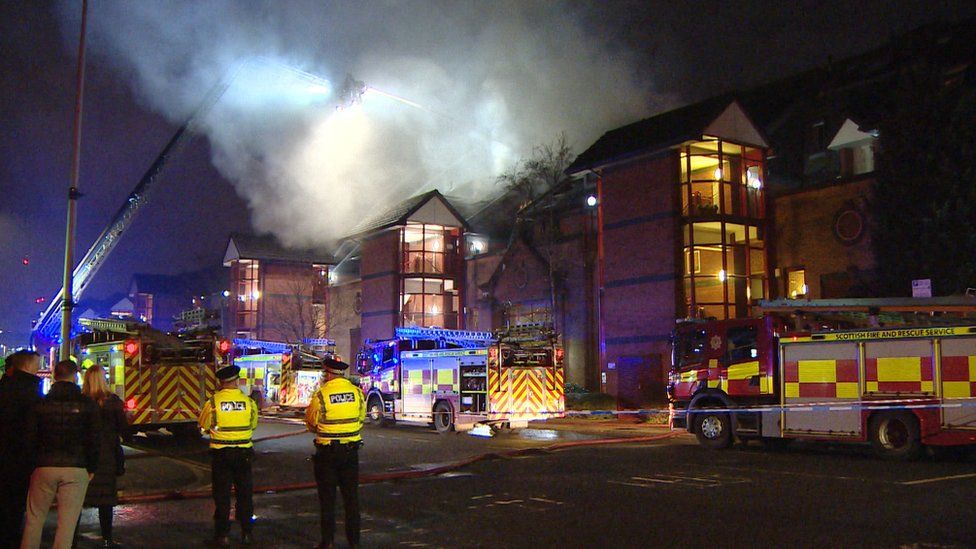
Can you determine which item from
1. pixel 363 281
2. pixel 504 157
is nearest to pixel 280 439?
pixel 363 281

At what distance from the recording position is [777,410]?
1474 cm

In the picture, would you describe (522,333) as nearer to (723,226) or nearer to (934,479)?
(934,479)

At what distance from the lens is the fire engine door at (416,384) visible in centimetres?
2125

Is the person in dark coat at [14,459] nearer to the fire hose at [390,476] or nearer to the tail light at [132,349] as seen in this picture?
the fire hose at [390,476]

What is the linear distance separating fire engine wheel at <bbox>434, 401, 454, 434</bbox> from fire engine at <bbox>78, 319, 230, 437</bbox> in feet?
18.4

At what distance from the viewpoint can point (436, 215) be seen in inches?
1575

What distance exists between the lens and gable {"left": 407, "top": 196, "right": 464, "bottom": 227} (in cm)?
3956

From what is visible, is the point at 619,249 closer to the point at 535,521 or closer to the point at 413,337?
the point at 413,337

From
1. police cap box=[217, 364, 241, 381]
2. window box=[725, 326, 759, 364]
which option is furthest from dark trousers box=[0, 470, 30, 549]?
window box=[725, 326, 759, 364]

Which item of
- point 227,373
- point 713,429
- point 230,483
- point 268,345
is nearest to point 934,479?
point 713,429

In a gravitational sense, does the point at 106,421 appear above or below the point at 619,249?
below

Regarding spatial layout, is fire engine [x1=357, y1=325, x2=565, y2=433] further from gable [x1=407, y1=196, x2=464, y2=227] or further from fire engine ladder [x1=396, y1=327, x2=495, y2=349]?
gable [x1=407, y1=196, x2=464, y2=227]

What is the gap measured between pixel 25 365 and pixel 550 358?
51.3 ft

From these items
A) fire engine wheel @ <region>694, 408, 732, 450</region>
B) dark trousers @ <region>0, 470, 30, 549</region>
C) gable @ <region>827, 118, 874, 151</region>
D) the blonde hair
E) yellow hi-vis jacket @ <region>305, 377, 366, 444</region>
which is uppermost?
gable @ <region>827, 118, 874, 151</region>
